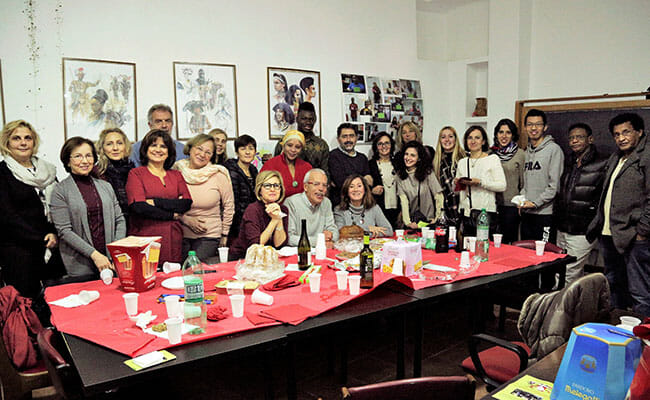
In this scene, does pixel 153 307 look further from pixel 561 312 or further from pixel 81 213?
pixel 561 312

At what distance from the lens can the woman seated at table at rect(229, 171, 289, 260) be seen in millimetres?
3385

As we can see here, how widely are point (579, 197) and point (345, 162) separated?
2254 mm

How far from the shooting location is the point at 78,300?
7.78 ft

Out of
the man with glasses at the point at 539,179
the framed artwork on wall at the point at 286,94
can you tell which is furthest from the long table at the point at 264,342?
the framed artwork on wall at the point at 286,94

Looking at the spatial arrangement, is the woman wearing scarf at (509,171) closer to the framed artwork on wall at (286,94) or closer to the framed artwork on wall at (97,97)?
the framed artwork on wall at (286,94)

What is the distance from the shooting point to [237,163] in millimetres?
4406

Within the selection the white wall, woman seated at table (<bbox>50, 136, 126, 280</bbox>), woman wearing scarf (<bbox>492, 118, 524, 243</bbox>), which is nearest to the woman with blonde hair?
woman wearing scarf (<bbox>492, 118, 524, 243</bbox>)

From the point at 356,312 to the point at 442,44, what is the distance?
21.5 ft

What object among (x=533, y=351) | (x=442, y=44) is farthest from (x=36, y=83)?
(x=442, y=44)

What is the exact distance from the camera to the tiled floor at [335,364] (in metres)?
3.05

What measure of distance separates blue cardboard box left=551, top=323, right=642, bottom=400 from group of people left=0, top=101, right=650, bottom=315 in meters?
2.32

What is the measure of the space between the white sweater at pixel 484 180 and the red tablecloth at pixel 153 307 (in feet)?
5.44

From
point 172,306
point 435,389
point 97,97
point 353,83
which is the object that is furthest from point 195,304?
point 353,83

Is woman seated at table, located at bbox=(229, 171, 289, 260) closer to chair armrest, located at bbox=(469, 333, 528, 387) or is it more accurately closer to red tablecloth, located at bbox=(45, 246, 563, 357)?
red tablecloth, located at bbox=(45, 246, 563, 357)
